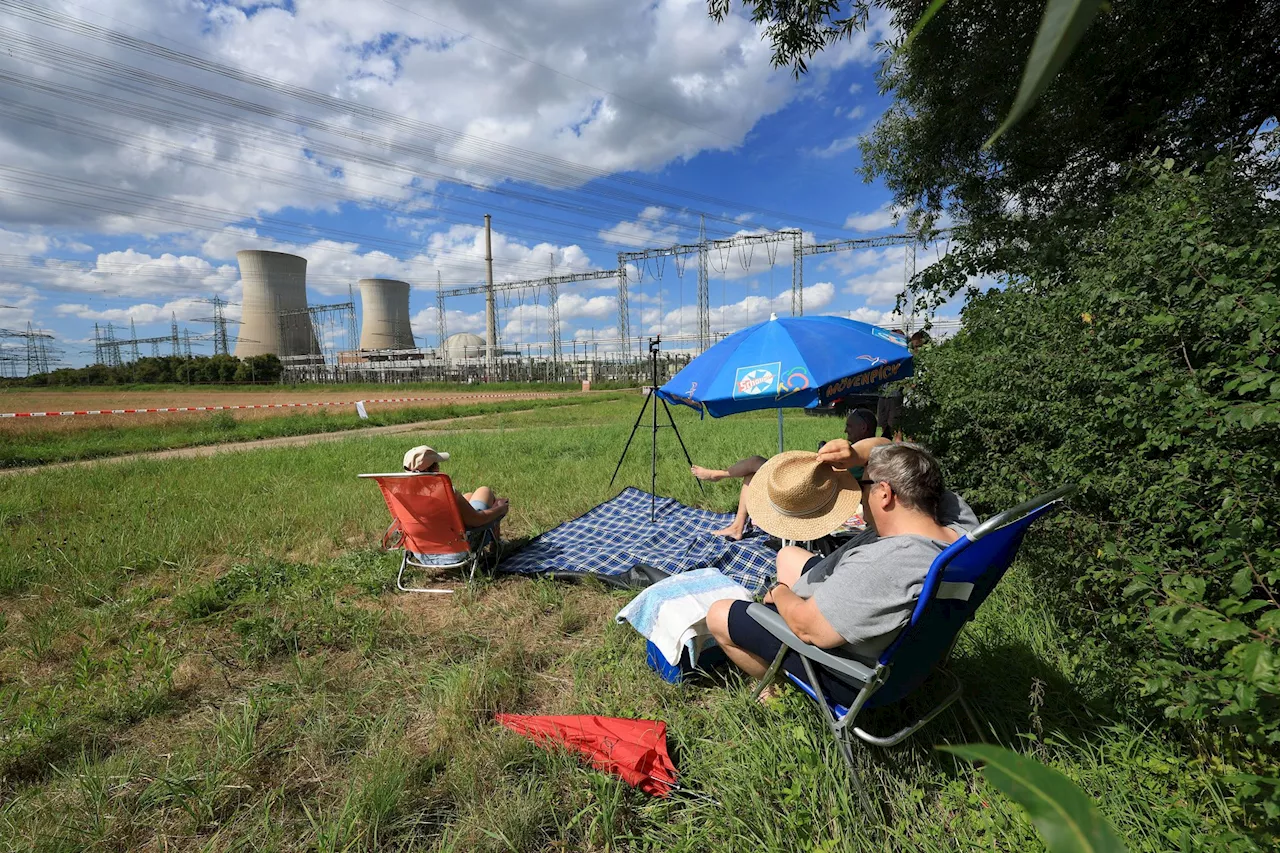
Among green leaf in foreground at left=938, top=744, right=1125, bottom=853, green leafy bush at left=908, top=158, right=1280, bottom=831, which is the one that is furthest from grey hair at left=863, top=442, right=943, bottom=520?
green leaf in foreground at left=938, top=744, right=1125, bottom=853

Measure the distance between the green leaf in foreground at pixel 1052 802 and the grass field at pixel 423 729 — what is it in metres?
1.88

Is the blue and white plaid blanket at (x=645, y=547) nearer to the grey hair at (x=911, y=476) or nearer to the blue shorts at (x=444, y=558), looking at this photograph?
the blue shorts at (x=444, y=558)

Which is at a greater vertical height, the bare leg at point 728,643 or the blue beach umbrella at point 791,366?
the blue beach umbrella at point 791,366

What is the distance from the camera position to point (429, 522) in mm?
4125

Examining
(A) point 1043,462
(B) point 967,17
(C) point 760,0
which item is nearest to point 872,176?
(B) point 967,17

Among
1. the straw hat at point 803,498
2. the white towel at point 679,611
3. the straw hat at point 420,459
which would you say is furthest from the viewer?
the straw hat at point 420,459

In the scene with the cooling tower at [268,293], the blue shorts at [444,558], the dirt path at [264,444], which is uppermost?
the cooling tower at [268,293]

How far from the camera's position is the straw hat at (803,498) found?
3102mm

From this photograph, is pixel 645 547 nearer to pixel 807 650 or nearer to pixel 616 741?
pixel 616 741

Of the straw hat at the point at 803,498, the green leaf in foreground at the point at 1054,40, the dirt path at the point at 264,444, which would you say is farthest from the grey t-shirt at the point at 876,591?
the dirt path at the point at 264,444

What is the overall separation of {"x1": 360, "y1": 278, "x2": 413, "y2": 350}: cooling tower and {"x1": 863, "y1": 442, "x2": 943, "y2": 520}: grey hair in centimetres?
4691

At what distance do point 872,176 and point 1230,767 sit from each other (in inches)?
256

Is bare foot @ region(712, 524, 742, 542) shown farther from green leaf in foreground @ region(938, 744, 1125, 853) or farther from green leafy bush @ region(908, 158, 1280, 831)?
green leaf in foreground @ region(938, 744, 1125, 853)

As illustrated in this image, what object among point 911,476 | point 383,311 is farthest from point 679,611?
point 383,311
